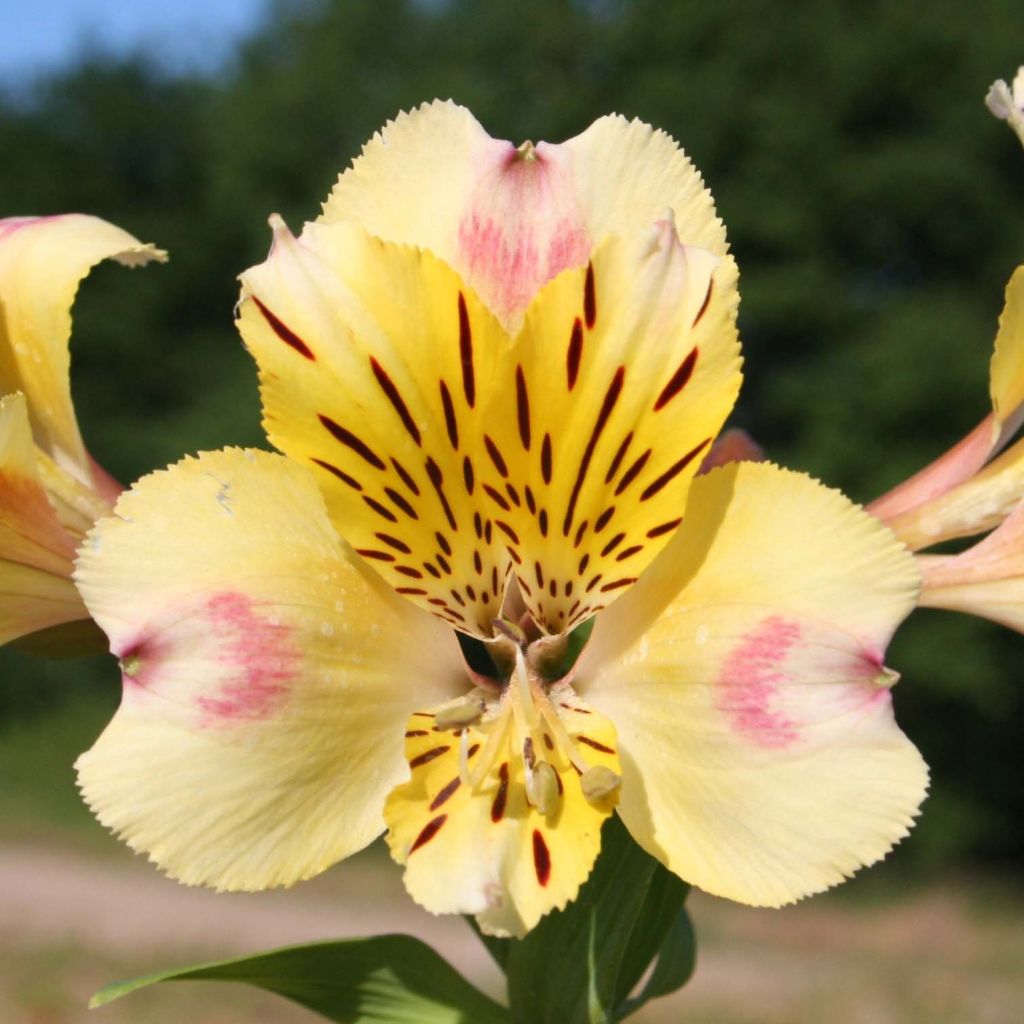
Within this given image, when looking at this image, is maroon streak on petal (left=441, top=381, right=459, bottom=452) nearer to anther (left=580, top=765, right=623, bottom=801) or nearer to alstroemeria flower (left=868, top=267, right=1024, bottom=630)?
anther (left=580, top=765, right=623, bottom=801)

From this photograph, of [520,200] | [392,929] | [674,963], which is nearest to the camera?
[520,200]

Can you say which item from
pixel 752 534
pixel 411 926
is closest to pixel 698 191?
pixel 752 534

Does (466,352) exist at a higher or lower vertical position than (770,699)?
higher

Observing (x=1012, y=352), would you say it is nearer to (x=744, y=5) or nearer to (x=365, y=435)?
(x=365, y=435)

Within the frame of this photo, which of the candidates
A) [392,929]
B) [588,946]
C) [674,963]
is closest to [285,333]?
[588,946]

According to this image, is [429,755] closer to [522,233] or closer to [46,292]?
[522,233]

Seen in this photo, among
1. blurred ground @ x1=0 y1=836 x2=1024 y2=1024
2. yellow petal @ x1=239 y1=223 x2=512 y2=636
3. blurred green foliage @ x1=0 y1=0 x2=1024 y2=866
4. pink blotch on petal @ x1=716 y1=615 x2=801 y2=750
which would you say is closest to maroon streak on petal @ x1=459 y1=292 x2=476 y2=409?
yellow petal @ x1=239 y1=223 x2=512 y2=636
